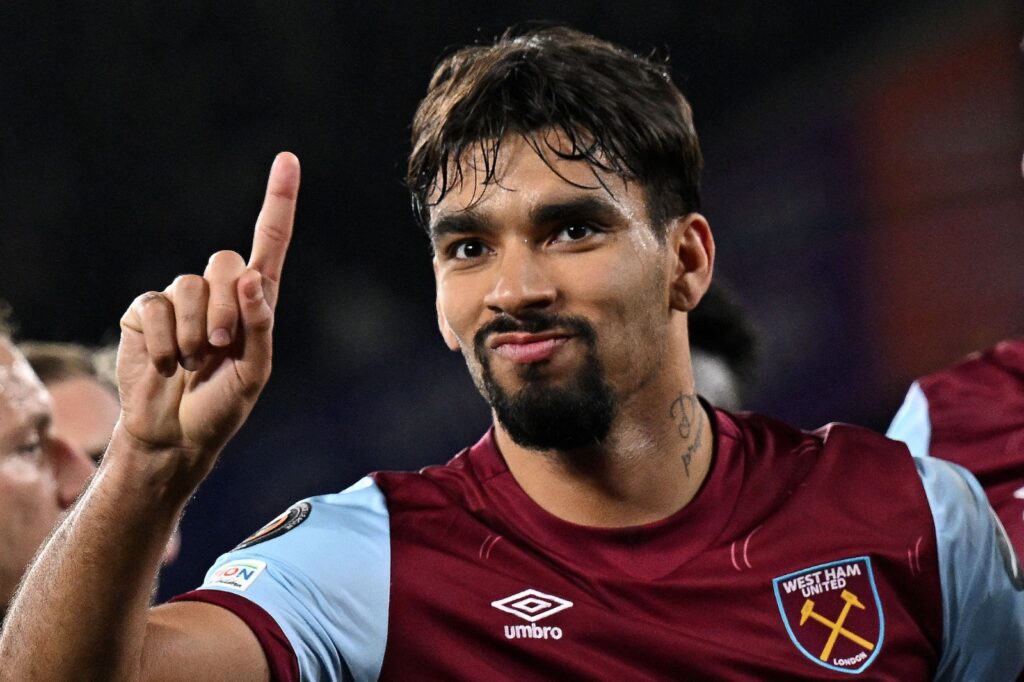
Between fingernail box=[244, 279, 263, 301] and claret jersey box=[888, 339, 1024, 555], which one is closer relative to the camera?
fingernail box=[244, 279, 263, 301]

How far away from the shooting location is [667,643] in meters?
1.97

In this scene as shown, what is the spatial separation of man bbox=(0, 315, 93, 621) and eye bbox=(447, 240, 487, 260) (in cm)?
90

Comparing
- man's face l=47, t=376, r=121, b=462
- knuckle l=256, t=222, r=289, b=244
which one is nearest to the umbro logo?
knuckle l=256, t=222, r=289, b=244

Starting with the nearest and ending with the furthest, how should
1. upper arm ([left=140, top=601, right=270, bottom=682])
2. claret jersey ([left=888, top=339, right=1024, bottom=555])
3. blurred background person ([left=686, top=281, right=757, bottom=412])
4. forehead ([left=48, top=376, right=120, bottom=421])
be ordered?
1. upper arm ([left=140, top=601, right=270, bottom=682])
2. claret jersey ([left=888, top=339, right=1024, bottom=555])
3. forehead ([left=48, top=376, right=120, bottom=421])
4. blurred background person ([left=686, top=281, right=757, bottom=412])

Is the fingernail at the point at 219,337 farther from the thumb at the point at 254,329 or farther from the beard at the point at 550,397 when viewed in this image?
the beard at the point at 550,397

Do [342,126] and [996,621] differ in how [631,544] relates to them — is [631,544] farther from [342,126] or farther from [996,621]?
[342,126]

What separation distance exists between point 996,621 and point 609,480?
26.7 inches

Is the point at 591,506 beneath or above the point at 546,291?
beneath

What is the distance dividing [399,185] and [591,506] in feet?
12.9

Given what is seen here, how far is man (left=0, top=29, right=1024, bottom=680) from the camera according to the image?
195cm

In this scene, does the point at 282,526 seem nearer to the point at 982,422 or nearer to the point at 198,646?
the point at 198,646

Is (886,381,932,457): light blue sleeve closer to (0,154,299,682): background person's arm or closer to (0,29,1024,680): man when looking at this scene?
(0,29,1024,680): man

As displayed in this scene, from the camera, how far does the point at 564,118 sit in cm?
210

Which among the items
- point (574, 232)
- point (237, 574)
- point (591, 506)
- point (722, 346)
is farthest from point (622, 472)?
point (722, 346)
